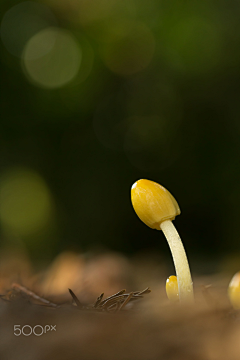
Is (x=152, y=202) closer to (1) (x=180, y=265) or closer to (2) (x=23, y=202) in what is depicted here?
(1) (x=180, y=265)

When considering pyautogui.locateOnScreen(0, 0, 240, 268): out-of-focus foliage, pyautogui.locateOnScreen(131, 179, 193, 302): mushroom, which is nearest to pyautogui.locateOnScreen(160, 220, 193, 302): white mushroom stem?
pyautogui.locateOnScreen(131, 179, 193, 302): mushroom

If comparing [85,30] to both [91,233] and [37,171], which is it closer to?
[37,171]

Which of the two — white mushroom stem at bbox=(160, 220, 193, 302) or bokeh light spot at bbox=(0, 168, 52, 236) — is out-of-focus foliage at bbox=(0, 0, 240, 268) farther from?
white mushroom stem at bbox=(160, 220, 193, 302)

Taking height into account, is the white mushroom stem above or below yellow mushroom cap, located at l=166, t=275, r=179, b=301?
above

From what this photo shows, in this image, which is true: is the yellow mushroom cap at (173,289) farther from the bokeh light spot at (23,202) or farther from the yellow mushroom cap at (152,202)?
the bokeh light spot at (23,202)

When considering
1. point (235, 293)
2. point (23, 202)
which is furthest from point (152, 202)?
point (23, 202)
